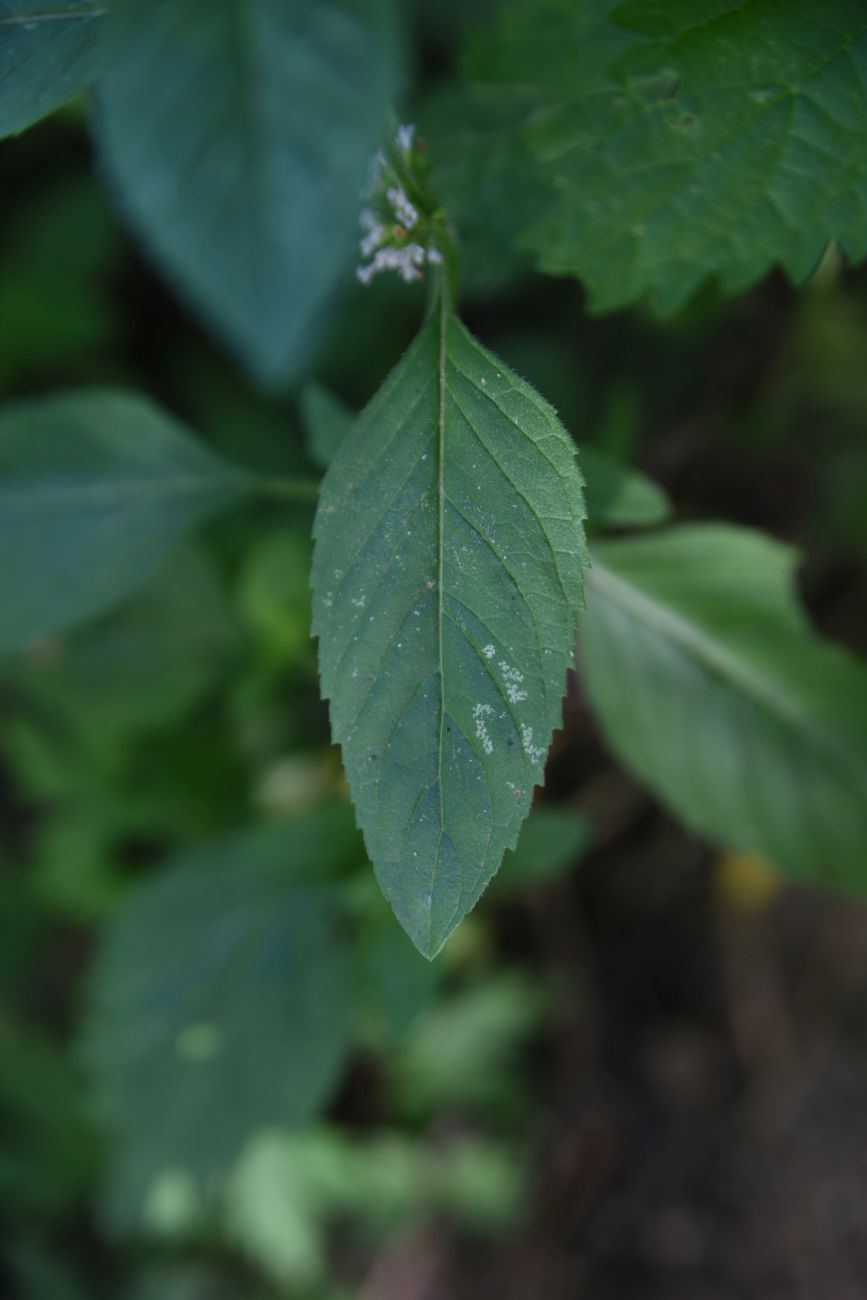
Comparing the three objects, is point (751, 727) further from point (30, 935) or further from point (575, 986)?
point (30, 935)

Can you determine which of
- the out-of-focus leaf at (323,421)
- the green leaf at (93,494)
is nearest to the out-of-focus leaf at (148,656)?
the green leaf at (93,494)

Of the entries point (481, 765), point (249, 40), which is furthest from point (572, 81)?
point (481, 765)

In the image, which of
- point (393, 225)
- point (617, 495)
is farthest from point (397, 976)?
point (393, 225)

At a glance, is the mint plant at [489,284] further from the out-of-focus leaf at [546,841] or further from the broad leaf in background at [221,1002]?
the broad leaf in background at [221,1002]

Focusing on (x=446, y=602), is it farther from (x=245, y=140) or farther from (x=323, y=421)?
(x=323, y=421)

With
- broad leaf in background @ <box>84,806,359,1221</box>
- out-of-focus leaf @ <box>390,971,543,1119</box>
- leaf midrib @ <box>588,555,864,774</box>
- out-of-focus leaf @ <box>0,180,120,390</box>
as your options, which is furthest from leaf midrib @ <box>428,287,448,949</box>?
out-of-focus leaf @ <box>390,971,543,1119</box>

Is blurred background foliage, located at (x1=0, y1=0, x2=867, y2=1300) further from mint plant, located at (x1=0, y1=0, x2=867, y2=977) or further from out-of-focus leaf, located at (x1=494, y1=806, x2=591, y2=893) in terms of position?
mint plant, located at (x1=0, y1=0, x2=867, y2=977)
